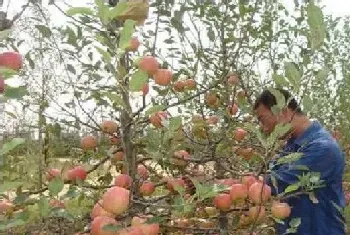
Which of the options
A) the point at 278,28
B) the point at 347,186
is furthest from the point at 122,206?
the point at 347,186

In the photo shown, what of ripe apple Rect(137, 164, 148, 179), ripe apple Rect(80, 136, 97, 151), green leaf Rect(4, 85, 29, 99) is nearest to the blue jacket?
ripe apple Rect(137, 164, 148, 179)

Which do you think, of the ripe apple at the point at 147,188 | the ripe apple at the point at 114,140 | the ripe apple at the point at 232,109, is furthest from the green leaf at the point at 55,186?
the ripe apple at the point at 232,109

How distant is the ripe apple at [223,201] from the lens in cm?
175

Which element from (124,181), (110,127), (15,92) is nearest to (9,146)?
(15,92)

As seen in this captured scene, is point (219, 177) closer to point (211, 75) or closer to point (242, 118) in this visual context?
point (242, 118)

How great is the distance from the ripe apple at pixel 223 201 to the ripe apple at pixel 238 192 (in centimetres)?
2

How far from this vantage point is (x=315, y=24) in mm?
1356

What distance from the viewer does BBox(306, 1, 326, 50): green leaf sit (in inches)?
52.1

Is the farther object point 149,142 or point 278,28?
point 278,28

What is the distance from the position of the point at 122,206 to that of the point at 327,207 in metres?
1.22

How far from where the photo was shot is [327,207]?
7.72ft

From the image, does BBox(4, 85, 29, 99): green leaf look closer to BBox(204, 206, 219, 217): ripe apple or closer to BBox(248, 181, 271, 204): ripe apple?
BBox(248, 181, 271, 204): ripe apple

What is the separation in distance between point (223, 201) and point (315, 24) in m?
0.63

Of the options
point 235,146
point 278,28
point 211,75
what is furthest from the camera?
point 278,28
